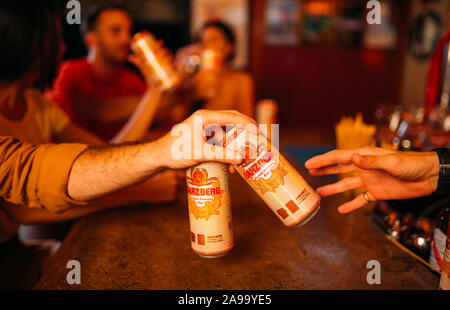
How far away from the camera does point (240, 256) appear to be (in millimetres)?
824

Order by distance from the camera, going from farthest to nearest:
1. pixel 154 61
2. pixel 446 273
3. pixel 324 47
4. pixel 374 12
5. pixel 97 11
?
pixel 324 47, pixel 374 12, pixel 97 11, pixel 154 61, pixel 446 273

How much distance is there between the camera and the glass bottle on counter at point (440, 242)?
725 mm

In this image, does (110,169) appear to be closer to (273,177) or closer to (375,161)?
(273,177)

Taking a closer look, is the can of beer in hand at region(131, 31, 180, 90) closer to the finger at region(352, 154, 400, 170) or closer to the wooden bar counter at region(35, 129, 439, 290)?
the wooden bar counter at region(35, 129, 439, 290)

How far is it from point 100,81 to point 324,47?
3204 millimetres

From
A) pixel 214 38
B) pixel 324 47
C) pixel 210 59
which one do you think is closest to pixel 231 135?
pixel 210 59

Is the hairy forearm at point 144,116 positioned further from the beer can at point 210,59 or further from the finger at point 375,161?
the finger at point 375,161

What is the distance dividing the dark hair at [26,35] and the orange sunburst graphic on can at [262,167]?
821mm

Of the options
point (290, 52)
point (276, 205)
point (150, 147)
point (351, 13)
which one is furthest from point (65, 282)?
point (351, 13)

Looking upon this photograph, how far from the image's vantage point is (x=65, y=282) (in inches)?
27.9

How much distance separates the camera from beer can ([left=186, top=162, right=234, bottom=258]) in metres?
0.68

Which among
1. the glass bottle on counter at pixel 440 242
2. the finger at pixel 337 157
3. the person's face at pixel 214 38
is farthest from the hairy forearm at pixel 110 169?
the person's face at pixel 214 38

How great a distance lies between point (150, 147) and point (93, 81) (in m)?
1.65
